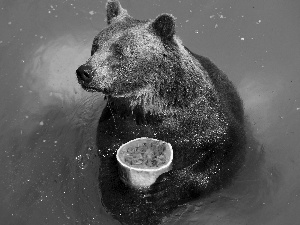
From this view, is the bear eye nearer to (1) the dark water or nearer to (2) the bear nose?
(2) the bear nose

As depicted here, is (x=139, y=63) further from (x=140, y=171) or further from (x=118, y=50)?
(x=140, y=171)

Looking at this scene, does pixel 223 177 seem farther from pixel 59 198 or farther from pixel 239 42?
pixel 239 42

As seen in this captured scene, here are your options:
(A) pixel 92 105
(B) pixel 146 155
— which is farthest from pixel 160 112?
(A) pixel 92 105

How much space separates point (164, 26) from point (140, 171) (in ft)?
5.82

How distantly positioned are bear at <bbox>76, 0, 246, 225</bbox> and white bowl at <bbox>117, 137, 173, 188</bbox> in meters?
0.14

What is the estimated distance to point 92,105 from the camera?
8.43m

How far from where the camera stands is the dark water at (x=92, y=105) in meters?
7.25

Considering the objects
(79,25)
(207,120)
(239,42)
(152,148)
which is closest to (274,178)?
(207,120)

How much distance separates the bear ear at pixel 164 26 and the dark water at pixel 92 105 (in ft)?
8.06

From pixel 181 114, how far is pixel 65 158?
2.22 meters

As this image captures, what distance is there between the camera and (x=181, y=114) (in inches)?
257

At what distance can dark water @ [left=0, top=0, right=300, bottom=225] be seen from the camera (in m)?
7.25

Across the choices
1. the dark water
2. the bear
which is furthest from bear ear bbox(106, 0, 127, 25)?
the dark water

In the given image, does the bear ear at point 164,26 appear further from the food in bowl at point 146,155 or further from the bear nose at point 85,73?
the food in bowl at point 146,155
